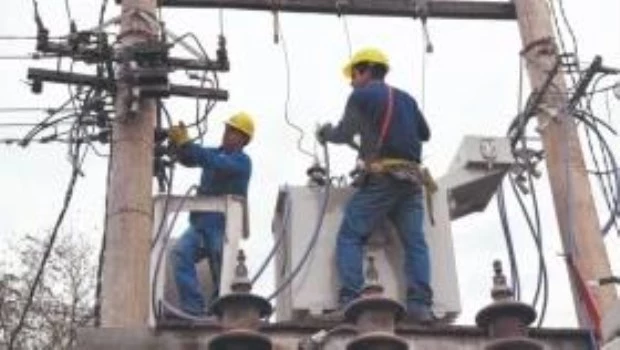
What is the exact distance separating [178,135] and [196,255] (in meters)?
0.84

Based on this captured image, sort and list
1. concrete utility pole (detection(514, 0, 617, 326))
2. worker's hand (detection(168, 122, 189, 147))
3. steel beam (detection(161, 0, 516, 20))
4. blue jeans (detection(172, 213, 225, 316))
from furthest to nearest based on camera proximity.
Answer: steel beam (detection(161, 0, 516, 20)), worker's hand (detection(168, 122, 189, 147)), concrete utility pole (detection(514, 0, 617, 326)), blue jeans (detection(172, 213, 225, 316))

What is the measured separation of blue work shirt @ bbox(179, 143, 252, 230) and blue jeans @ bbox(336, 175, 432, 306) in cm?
122

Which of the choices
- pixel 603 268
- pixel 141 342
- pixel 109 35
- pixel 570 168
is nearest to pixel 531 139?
pixel 570 168

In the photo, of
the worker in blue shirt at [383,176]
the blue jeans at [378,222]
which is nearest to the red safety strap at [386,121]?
the worker in blue shirt at [383,176]

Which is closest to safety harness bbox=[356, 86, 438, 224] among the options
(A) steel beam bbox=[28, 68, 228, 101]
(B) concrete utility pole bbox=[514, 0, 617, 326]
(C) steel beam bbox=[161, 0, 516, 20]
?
(B) concrete utility pole bbox=[514, 0, 617, 326]

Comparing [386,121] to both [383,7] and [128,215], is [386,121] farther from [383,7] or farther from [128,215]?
[383,7]

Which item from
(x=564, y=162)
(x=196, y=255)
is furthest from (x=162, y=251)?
(x=564, y=162)

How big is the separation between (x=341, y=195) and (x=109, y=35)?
80.6 inches

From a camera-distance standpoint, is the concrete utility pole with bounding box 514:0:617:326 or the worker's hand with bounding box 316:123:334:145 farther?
the concrete utility pole with bounding box 514:0:617:326

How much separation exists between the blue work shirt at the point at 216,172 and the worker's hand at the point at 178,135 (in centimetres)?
4

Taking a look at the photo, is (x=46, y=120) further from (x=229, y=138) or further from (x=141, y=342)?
(x=141, y=342)

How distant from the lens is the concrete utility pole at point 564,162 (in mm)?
7609

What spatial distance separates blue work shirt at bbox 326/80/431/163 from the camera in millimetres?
7070

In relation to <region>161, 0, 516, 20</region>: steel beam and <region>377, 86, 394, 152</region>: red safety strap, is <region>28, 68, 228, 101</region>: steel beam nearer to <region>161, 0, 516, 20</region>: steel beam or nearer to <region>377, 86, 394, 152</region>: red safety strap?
<region>161, 0, 516, 20</region>: steel beam
